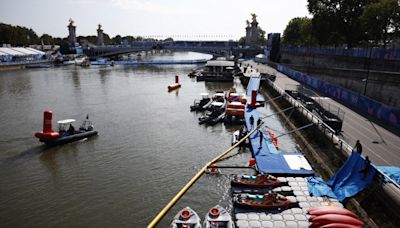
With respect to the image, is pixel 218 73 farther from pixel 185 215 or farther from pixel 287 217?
pixel 185 215

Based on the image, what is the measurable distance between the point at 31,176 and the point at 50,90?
54.3m

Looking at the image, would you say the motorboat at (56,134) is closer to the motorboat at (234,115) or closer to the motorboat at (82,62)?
the motorboat at (234,115)

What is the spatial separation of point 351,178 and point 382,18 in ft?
175

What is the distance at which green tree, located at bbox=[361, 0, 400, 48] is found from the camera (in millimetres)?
60188

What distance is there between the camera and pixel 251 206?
68.0 ft

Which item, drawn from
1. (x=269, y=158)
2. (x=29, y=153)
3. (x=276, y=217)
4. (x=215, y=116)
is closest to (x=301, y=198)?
(x=276, y=217)

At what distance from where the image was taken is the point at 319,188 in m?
22.7

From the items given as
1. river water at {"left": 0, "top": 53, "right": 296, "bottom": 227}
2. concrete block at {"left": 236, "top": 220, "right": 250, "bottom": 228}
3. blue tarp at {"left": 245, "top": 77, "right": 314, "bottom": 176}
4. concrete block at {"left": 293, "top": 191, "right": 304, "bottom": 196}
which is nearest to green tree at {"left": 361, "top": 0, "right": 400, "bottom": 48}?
river water at {"left": 0, "top": 53, "right": 296, "bottom": 227}

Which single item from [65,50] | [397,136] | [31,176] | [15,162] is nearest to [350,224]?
[397,136]

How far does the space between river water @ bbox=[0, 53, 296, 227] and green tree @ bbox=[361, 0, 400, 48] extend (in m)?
31.3

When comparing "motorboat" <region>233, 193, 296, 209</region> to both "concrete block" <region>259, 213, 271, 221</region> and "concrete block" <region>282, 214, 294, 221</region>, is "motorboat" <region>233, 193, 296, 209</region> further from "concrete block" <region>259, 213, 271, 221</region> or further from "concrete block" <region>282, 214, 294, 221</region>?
"concrete block" <region>282, 214, 294, 221</region>

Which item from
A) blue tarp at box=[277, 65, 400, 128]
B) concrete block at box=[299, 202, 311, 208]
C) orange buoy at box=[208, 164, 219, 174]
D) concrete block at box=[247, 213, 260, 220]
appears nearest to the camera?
concrete block at box=[247, 213, 260, 220]

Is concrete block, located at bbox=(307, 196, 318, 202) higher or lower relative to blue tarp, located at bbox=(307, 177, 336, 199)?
lower

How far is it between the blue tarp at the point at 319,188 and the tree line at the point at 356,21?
52.7 metres
